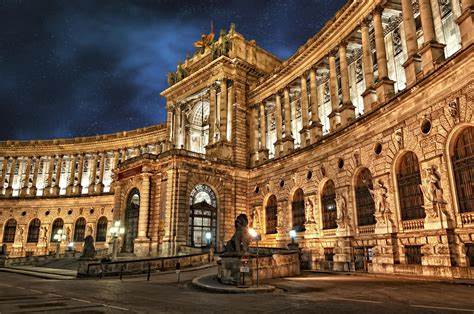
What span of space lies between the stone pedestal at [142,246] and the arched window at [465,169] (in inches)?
1043

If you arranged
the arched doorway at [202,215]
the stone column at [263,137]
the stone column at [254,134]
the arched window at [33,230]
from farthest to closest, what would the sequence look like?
1. the arched window at [33,230]
2. the stone column at [254,134]
3. the stone column at [263,137]
4. the arched doorway at [202,215]

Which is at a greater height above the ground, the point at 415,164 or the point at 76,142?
the point at 76,142

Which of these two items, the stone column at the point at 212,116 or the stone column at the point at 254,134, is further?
the stone column at the point at 212,116

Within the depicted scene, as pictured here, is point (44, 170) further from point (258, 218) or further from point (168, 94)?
point (258, 218)

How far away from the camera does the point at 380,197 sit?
73.8 feet

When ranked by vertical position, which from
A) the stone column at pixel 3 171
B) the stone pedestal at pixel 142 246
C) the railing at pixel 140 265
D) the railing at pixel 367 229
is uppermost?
the stone column at pixel 3 171

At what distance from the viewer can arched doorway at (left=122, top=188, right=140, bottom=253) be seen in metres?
37.3

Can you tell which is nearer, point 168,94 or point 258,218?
point 258,218

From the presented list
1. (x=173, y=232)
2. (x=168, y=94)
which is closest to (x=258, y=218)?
(x=173, y=232)

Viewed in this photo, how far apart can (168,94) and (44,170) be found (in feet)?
105

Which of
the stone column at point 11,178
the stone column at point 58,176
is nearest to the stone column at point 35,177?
→ the stone column at point 58,176

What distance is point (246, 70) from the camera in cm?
4356

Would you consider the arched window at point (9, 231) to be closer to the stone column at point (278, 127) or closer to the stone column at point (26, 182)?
the stone column at point (26, 182)

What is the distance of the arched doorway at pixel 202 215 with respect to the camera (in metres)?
35.5
